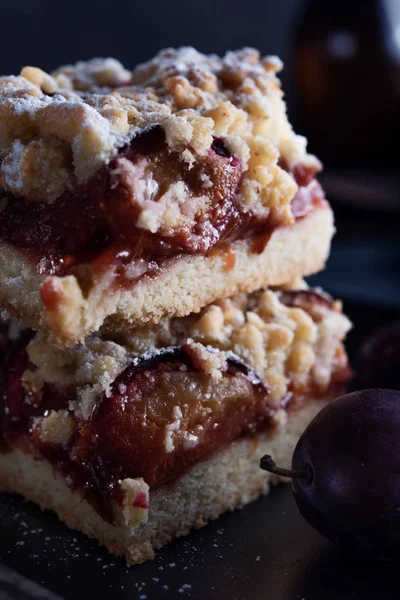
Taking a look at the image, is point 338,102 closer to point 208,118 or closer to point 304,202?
point 304,202

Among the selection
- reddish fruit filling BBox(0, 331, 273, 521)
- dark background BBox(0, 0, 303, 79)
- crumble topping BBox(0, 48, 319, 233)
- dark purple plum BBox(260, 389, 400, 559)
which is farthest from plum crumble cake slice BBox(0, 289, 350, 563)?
dark background BBox(0, 0, 303, 79)

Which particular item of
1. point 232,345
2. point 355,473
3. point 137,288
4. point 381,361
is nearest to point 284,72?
point 381,361

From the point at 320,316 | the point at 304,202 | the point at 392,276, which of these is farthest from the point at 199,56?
the point at 392,276

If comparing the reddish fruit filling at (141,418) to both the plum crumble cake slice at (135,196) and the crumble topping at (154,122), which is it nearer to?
the plum crumble cake slice at (135,196)

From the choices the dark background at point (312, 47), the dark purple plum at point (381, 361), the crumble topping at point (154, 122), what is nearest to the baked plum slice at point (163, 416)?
the crumble topping at point (154, 122)

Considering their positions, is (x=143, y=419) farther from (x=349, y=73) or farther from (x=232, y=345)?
(x=349, y=73)
